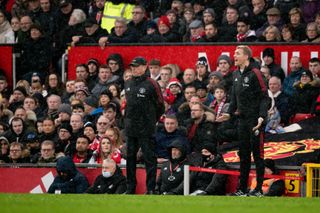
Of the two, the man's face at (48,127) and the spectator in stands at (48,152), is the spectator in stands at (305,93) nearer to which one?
the spectator in stands at (48,152)

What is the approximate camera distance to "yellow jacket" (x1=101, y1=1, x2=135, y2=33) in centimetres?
2709

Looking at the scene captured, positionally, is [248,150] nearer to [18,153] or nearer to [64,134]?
[64,134]

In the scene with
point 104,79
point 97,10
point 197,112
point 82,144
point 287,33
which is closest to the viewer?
point 197,112

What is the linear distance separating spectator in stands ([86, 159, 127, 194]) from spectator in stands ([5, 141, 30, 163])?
2.75 meters

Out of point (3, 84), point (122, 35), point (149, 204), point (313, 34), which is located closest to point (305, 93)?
point (313, 34)

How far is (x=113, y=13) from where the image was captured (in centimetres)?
2733

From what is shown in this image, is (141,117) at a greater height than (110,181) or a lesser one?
greater

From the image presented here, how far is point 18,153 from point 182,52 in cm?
424

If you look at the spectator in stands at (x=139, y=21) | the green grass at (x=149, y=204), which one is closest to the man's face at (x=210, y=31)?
the spectator in stands at (x=139, y=21)

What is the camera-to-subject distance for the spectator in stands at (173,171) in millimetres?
20031

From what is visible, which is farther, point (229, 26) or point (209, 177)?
point (229, 26)

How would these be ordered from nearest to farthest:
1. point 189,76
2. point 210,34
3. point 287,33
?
point 189,76 < point 287,33 < point 210,34

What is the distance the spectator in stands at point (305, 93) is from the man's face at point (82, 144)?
3784mm

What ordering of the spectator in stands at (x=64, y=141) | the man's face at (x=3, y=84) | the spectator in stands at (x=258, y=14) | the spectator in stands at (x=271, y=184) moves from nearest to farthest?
the spectator in stands at (x=271, y=184), the spectator in stands at (x=64, y=141), the spectator in stands at (x=258, y=14), the man's face at (x=3, y=84)
